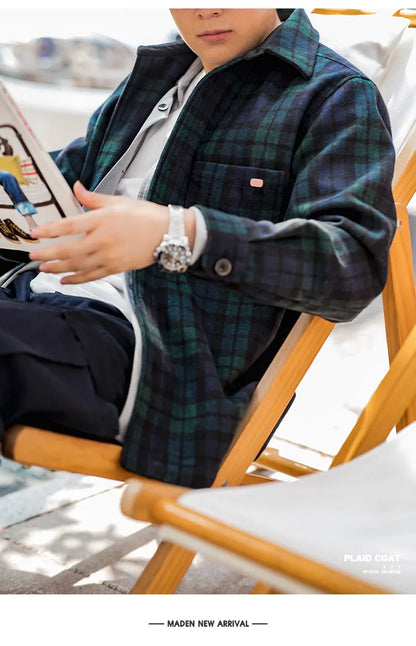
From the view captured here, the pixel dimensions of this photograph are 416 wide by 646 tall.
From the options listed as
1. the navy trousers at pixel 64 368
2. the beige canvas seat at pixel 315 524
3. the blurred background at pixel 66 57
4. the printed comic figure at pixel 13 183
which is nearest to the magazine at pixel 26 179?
the printed comic figure at pixel 13 183

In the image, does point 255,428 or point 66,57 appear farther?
point 66,57

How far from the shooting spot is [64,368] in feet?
3.10

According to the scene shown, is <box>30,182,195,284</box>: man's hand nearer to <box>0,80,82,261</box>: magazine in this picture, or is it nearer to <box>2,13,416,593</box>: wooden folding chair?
<box>0,80,82,261</box>: magazine

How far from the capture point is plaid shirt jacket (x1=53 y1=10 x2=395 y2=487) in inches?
36.2

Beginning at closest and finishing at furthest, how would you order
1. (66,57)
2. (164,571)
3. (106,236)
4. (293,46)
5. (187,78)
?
→ (106,236) < (164,571) < (293,46) < (187,78) < (66,57)

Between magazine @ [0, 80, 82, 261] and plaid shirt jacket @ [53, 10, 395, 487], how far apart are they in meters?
0.18

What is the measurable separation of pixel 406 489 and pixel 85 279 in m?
0.46

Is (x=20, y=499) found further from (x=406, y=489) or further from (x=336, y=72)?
(x=336, y=72)

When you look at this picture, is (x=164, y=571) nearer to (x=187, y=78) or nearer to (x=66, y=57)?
(x=187, y=78)

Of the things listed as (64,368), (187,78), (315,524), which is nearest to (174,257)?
(64,368)

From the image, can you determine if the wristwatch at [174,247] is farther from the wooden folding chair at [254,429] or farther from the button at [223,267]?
the wooden folding chair at [254,429]

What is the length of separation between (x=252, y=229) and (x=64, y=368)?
11.2 inches

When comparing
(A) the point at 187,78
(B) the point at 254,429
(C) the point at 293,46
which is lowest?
(B) the point at 254,429

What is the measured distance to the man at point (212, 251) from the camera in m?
0.89
